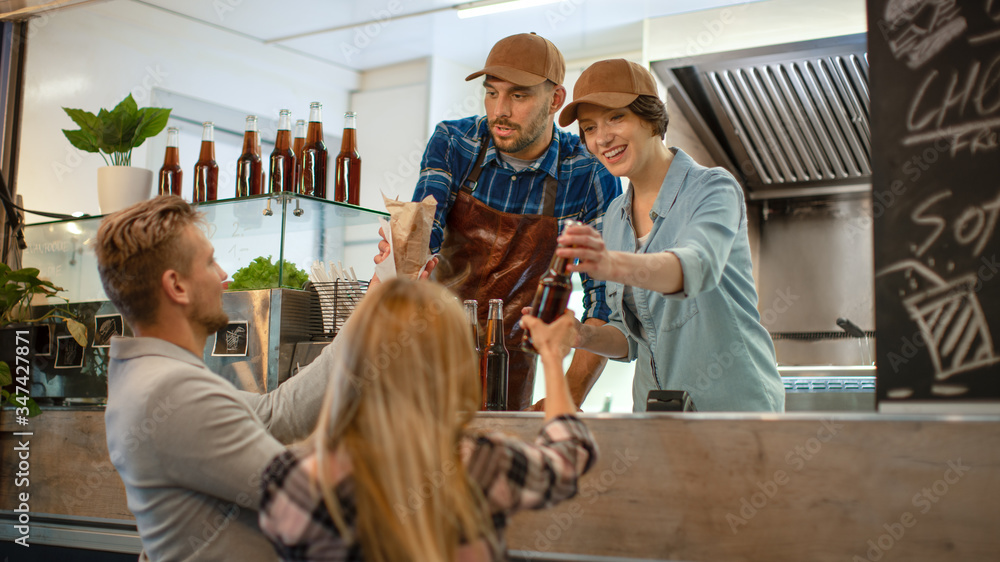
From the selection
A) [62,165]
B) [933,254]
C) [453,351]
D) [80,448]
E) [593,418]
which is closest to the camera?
[453,351]

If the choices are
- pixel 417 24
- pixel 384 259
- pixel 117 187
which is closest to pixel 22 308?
pixel 117 187

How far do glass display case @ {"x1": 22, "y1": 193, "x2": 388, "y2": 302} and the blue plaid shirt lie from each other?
18 centimetres

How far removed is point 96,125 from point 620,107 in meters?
1.66

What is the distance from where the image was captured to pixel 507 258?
7.70 ft

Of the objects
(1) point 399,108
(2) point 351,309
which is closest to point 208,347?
(2) point 351,309

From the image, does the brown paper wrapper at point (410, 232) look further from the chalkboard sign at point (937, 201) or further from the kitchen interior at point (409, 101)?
the chalkboard sign at point (937, 201)

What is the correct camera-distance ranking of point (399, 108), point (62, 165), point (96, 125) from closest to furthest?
point (96, 125)
point (62, 165)
point (399, 108)

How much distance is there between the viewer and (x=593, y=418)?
5.04 feet

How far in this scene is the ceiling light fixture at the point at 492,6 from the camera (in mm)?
3973

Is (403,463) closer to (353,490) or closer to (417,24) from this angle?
(353,490)

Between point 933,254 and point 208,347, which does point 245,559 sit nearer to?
point 208,347

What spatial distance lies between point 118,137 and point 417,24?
2205 millimetres

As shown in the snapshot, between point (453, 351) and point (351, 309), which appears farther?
point (351, 309)

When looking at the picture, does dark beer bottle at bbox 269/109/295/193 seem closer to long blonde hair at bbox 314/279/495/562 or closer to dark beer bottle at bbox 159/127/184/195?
dark beer bottle at bbox 159/127/184/195
